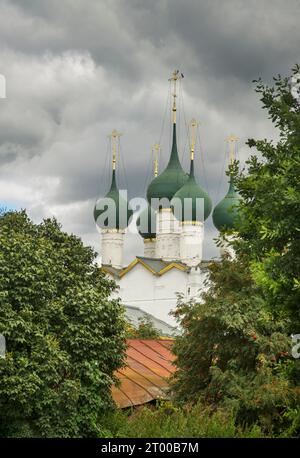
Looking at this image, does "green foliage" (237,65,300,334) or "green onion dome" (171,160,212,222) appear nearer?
"green foliage" (237,65,300,334)

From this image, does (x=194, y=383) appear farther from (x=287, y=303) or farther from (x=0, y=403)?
(x=287, y=303)

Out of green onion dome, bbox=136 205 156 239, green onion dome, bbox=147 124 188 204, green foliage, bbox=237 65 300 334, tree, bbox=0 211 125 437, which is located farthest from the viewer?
green onion dome, bbox=136 205 156 239

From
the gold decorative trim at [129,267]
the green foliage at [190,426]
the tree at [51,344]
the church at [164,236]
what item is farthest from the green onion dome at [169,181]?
the green foliage at [190,426]

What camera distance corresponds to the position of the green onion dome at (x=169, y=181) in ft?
161

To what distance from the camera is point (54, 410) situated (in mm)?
14266

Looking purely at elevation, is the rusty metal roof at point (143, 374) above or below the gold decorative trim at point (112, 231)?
below

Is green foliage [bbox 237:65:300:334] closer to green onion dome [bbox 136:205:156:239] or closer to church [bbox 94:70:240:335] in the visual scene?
church [bbox 94:70:240:335]

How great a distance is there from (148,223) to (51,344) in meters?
37.0

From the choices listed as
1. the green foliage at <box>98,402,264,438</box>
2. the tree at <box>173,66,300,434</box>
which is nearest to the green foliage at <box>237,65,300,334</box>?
the tree at <box>173,66,300,434</box>

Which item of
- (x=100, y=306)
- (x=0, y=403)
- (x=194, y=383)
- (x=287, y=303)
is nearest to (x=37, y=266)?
(x=100, y=306)

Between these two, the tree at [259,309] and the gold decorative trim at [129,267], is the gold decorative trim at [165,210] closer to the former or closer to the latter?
the gold decorative trim at [129,267]

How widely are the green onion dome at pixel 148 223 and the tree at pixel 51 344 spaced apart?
33.9 metres

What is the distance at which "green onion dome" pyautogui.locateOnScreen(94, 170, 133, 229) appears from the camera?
168 feet
